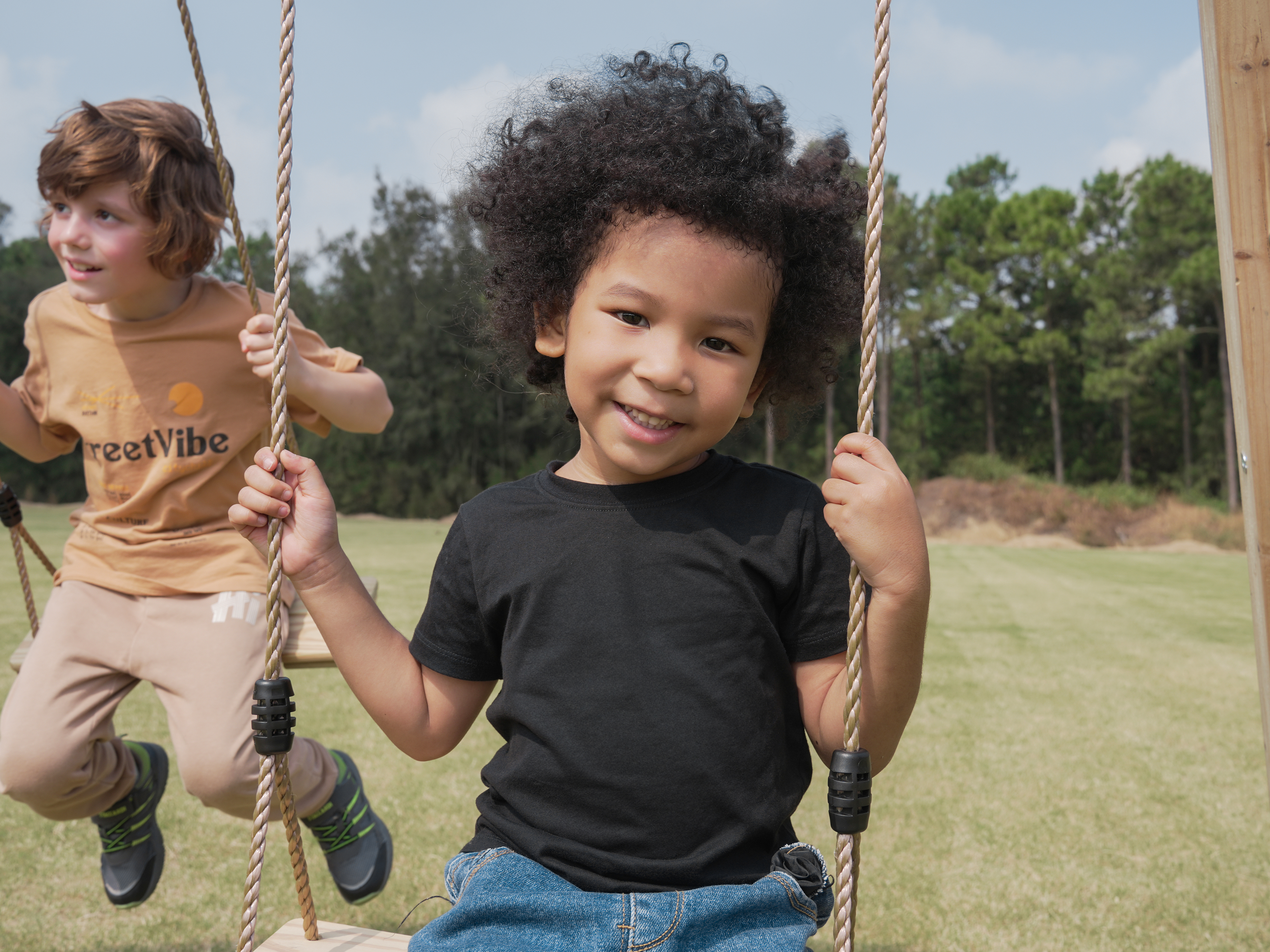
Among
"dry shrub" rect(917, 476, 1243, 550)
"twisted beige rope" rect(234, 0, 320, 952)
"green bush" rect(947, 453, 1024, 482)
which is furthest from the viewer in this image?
"green bush" rect(947, 453, 1024, 482)

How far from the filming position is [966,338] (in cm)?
3809

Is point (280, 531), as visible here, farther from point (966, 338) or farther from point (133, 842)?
point (966, 338)

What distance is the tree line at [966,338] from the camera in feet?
111

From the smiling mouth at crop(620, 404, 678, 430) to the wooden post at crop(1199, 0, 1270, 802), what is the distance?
1.02 metres

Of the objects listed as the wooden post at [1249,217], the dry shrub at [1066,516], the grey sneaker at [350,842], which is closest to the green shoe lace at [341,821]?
the grey sneaker at [350,842]

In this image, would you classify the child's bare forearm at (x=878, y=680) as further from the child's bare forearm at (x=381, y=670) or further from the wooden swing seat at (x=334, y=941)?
the wooden swing seat at (x=334, y=941)

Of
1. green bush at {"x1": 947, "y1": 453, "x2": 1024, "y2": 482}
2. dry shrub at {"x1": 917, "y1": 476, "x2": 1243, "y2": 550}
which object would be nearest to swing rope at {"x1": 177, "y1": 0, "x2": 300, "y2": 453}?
dry shrub at {"x1": 917, "y1": 476, "x2": 1243, "y2": 550}

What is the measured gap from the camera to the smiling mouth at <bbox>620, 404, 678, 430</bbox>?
1697mm

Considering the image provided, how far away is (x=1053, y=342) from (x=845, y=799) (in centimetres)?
3801

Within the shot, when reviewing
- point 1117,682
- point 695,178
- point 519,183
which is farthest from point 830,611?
point 1117,682

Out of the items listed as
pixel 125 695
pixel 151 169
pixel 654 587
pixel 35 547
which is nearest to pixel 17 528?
pixel 35 547

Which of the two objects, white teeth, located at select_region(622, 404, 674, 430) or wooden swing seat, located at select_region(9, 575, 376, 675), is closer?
white teeth, located at select_region(622, 404, 674, 430)

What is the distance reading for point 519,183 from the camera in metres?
2.07

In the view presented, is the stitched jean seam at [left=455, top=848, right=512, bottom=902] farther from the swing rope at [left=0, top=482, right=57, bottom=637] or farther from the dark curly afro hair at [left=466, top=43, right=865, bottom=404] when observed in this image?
the swing rope at [left=0, top=482, right=57, bottom=637]
